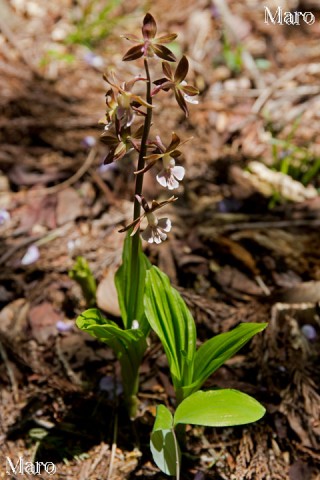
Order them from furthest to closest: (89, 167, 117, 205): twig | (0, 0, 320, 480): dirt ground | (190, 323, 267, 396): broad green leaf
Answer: (89, 167, 117, 205): twig < (0, 0, 320, 480): dirt ground < (190, 323, 267, 396): broad green leaf

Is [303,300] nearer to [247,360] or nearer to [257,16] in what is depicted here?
[247,360]

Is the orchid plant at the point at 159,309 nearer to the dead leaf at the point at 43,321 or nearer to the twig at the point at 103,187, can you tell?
the dead leaf at the point at 43,321

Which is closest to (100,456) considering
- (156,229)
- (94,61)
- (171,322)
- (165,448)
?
(165,448)

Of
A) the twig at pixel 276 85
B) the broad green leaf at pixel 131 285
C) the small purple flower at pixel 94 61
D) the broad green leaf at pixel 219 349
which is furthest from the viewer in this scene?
the small purple flower at pixel 94 61

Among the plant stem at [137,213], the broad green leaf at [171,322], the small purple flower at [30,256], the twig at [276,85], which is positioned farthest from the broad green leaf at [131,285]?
the twig at [276,85]

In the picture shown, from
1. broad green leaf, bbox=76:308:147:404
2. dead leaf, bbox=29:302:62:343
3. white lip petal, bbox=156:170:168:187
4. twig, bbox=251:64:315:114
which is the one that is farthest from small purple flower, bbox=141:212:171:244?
twig, bbox=251:64:315:114

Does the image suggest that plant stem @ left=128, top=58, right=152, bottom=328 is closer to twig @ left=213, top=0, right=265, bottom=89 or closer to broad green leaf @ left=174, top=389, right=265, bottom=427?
broad green leaf @ left=174, top=389, right=265, bottom=427
